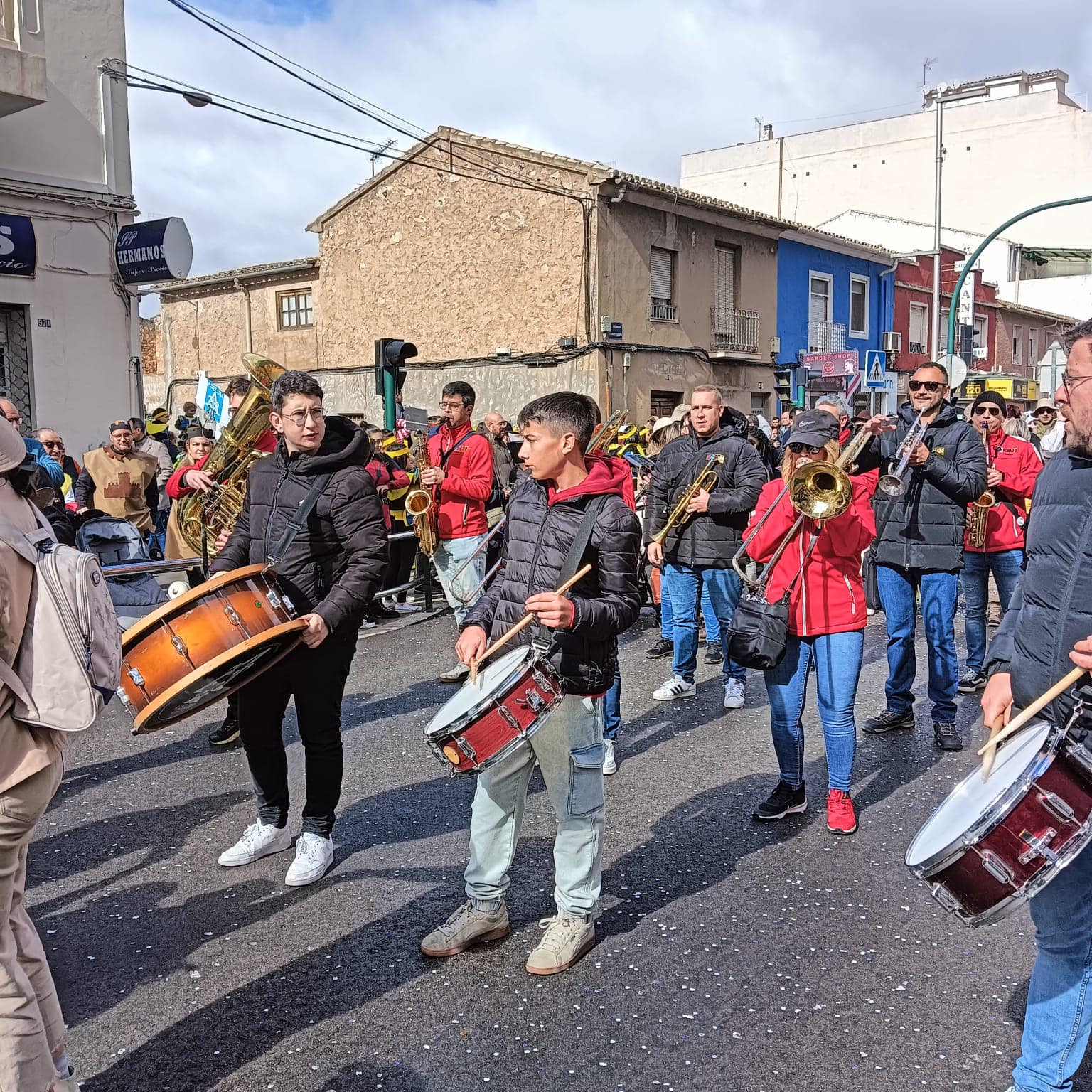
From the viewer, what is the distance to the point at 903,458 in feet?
18.8

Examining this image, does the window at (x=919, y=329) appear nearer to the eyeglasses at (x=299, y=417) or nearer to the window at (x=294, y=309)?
the window at (x=294, y=309)

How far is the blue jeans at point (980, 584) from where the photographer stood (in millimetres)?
7348

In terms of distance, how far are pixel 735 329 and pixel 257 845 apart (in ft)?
78.7

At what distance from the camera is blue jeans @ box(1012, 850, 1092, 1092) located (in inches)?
101

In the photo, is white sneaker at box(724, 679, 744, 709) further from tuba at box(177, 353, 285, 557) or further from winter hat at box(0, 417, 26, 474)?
winter hat at box(0, 417, 26, 474)

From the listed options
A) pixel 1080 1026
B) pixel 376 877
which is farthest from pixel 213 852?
pixel 1080 1026

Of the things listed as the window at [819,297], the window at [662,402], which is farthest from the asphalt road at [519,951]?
the window at [819,297]

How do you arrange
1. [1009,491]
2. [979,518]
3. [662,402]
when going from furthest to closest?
[662,402] → [1009,491] → [979,518]

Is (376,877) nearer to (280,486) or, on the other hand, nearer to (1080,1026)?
(280,486)

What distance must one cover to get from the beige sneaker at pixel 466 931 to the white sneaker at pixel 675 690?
11.1 ft

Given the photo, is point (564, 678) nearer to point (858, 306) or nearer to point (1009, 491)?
point (1009, 491)

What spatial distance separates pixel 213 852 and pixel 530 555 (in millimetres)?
2048

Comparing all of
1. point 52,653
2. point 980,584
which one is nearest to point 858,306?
point 980,584

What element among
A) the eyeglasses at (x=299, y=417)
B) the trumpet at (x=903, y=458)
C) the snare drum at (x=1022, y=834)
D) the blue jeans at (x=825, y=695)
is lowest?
the blue jeans at (x=825, y=695)
